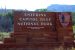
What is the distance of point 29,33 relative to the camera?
11812mm

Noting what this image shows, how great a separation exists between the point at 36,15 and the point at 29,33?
31.0 inches

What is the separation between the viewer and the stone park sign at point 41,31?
11781 millimetres

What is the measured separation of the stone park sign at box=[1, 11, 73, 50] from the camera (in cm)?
1178

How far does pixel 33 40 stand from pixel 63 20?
1.48 meters

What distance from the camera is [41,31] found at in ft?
39.1

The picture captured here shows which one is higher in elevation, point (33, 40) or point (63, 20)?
point (63, 20)

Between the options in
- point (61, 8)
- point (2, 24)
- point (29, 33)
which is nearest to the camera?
point (29, 33)

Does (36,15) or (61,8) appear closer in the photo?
(36,15)

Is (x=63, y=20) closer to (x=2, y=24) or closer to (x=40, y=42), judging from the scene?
(x=40, y=42)

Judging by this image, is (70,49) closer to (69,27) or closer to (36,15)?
(69,27)

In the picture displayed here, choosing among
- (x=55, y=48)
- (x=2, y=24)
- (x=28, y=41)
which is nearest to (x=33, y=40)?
(x=28, y=41)

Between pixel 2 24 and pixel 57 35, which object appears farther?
pixel 2 24

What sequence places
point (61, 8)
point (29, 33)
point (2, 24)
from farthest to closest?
point (2, 24) < point (61, 8) < point (29, 33)

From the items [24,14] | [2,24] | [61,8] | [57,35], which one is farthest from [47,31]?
[2,24]
